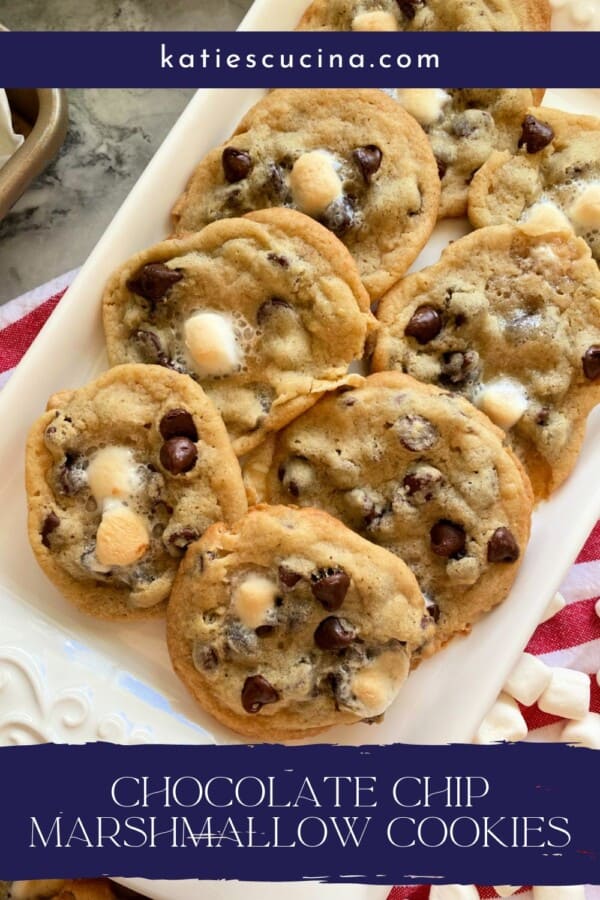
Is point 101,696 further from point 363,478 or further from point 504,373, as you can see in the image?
point 504,373

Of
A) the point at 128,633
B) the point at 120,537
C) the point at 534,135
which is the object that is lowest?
the point at 128,633

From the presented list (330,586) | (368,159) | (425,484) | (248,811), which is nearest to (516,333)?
(425,484)

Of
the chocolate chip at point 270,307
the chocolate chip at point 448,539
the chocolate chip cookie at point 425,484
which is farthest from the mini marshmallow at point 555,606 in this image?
the chocolate chip at point 270,307

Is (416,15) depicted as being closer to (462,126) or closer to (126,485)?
(462,126)

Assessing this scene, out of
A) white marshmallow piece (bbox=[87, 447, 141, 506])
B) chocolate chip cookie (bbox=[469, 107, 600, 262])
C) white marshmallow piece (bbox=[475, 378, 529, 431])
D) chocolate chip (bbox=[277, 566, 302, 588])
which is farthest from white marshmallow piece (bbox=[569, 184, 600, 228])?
white marshmallow piece (bbox=[87, 447, 141, 506])

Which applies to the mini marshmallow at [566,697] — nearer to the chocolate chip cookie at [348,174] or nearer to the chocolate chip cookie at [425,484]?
the chocolate chip cookie at [425,484]

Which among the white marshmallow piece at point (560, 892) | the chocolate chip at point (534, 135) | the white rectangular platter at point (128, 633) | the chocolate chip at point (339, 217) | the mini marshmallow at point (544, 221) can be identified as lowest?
the white marshmallow piece at point (560, 892)
